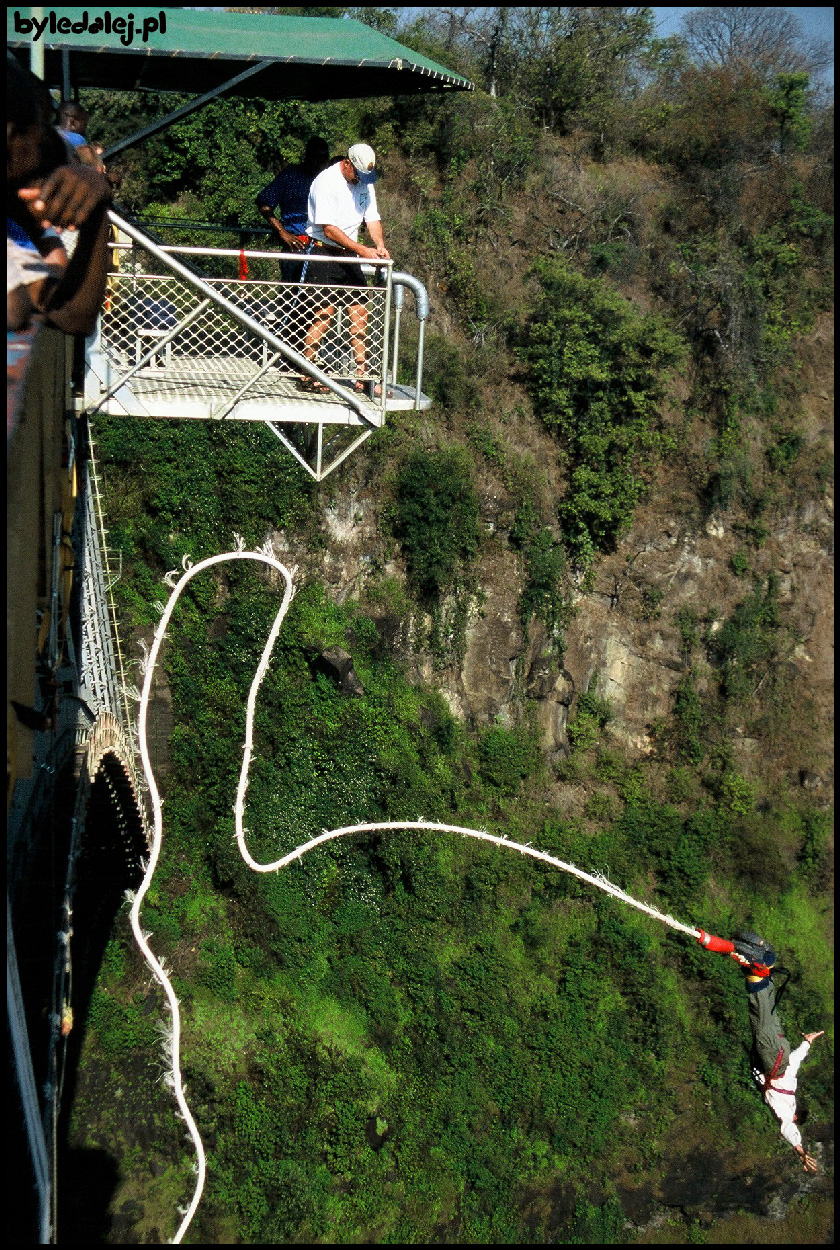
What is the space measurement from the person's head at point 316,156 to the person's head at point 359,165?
84 cm

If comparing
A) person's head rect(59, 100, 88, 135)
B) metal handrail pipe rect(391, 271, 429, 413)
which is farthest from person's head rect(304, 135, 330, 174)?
person's head rect(59, 100, 88, 135)

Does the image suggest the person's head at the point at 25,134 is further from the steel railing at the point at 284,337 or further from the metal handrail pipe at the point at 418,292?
the metal handrail pipe at the point at 418,292

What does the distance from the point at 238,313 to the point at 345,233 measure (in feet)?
6.22

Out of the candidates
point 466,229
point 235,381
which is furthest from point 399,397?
point 466,229

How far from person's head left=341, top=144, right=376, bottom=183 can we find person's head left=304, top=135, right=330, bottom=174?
840 mm

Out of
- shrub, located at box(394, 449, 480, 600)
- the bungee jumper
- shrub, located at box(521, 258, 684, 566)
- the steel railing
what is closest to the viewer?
the steel railing

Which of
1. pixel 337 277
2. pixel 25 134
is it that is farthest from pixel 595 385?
pixel 25 134

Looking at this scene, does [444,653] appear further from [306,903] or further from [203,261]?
[203,261]

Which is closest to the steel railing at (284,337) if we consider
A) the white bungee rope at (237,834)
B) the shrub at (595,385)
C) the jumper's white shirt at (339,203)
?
the jumper's white shirt at (339,203)

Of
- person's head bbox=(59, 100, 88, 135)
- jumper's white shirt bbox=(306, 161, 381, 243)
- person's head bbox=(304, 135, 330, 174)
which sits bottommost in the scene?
jumper's white shirt bbox=(306, 161, 381, 243)

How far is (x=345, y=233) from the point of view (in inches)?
323

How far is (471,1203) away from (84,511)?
11052 mm

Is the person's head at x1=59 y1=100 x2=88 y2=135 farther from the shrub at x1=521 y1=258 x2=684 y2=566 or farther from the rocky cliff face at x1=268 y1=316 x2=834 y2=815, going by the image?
the shrub at x1=521 y1=258 x2=684 y2=566

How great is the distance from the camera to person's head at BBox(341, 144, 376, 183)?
26.0 ft
